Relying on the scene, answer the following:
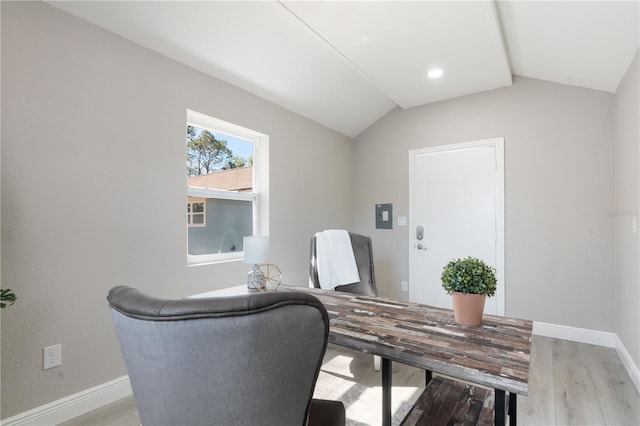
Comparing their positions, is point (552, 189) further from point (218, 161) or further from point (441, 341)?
point (218, 161)

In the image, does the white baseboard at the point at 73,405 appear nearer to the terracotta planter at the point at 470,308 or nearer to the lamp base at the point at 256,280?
the lamp base at the point at 256,280

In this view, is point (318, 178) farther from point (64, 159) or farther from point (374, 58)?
point (64, 159)

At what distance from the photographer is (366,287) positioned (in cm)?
285

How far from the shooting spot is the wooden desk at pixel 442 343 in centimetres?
94

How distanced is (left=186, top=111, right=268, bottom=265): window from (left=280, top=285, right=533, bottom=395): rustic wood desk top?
1.49 meters

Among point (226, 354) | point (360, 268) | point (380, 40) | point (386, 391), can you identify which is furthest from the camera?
point (360, 268)

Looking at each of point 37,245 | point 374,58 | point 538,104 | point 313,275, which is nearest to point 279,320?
point 37,245

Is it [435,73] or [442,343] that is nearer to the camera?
[442,343]

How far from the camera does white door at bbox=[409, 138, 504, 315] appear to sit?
10.9 feet

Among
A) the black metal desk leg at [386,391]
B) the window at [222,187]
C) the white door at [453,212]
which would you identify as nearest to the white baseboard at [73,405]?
the window at [222,187]

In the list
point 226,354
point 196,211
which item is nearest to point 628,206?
point 226,354

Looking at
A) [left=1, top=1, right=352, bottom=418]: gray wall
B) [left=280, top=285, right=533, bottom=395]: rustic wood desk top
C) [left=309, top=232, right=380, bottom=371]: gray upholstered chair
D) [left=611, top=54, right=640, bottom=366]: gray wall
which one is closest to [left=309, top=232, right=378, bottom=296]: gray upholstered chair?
[left=309, top=232, right=380, bottom=371]: gray upholstered chair

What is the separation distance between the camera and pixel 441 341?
1146mm

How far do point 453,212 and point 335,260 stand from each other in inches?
63.1
